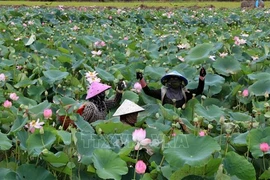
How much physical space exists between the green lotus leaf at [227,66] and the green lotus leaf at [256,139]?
1.31m

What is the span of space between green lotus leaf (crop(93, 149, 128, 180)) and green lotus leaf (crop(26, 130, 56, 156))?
203 mm

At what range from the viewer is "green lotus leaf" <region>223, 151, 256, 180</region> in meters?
1.66

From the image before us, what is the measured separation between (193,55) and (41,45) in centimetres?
158

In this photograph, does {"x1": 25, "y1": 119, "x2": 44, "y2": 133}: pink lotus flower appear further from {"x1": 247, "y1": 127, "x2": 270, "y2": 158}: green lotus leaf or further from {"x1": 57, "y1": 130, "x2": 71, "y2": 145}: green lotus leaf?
{"x1": 247, "y1": 127, "x2": 270, "y2": 158}: green lotus leaf

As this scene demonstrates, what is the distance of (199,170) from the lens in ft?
5.23

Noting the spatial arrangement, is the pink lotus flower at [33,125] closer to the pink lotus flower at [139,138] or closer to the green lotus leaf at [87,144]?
the green lotus leaf at [87,144]

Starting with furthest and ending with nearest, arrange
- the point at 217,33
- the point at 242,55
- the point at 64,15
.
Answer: the point at 64,15 → the point at 217,33 → the point at 242,55

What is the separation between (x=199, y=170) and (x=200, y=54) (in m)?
1.74

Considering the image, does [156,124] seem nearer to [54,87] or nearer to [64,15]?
[54,87]

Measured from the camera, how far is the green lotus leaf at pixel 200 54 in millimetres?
3145

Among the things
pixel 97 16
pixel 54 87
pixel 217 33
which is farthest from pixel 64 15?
pixel 54 87

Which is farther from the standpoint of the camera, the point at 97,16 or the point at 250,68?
the point at 97,16

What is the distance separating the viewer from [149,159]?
1.81 metres

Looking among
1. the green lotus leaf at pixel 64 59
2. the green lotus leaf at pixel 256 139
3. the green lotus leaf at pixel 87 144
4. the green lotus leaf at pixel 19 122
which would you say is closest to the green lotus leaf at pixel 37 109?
the green lotus leaf at pixel 19 122
